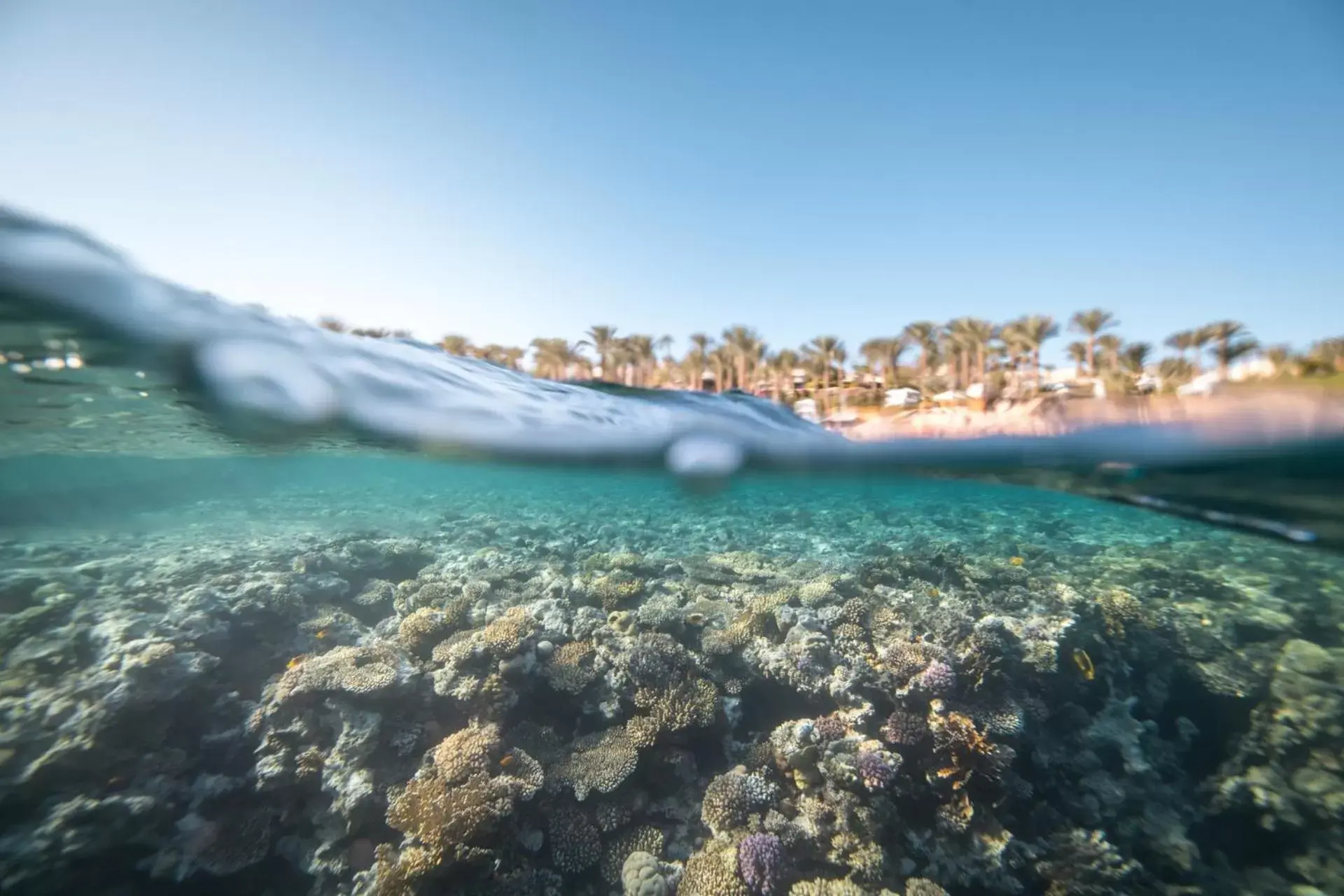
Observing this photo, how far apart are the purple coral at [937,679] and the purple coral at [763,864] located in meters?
3.07

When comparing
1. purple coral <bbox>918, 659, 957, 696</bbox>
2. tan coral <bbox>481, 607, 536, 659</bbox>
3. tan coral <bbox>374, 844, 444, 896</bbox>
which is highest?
tan coral <bbox>481, 607, 536, 659</bbox>

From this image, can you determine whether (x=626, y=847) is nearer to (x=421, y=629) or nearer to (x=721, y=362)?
(x=421, y=629)

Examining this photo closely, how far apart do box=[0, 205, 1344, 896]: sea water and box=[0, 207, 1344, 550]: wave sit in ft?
0.27

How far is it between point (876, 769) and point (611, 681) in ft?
13.0

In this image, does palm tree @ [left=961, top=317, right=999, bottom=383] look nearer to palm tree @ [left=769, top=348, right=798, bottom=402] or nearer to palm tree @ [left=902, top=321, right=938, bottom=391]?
palm tree @ [left=902, top=321, right=938, bottom=391]

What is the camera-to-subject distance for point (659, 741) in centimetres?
698

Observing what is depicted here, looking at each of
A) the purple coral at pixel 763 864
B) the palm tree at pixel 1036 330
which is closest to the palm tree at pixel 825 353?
the palm tree at pixel 1036 330

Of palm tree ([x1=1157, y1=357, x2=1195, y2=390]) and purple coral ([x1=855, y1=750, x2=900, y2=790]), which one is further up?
palm tree ([x1=1157, y1=357, x2=1195, y2=390])

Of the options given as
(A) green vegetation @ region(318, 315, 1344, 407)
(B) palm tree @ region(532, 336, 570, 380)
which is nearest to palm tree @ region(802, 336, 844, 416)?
(A) green vegetation @ region(318, 315, 1344, 407)

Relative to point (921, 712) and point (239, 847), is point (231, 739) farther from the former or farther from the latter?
point (921, 712)

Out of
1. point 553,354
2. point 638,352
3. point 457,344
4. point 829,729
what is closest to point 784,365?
point 638,352

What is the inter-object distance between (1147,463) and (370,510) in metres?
27.6

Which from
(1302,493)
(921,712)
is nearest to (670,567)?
(921,712)

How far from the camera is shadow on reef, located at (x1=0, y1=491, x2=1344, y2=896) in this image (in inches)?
232
